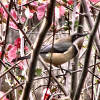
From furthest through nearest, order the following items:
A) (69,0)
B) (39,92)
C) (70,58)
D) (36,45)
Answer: (39,92)
(69,0)
(70,58)
(36,45)

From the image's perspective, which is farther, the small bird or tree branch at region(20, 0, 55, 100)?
the small bird

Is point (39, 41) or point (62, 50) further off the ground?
point (39, 41)

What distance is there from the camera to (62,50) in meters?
1.93

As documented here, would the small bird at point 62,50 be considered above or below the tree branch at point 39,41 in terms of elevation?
below

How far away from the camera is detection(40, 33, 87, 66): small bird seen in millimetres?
1818

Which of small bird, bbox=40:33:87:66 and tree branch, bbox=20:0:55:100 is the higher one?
tree branch, bbox=20:0:55:100

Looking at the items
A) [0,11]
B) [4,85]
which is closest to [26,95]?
[0,11]

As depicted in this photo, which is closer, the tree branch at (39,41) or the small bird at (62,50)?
the tree branch at (39,41)

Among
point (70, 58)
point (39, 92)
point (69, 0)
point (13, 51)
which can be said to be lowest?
point (39, 92)

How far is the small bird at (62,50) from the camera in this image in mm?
1818

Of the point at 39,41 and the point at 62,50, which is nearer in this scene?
→ the point at 39,41

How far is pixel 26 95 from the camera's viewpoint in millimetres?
1024

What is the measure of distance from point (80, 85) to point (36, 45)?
237mm

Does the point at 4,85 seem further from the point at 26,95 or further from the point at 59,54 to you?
the point at 26,95
